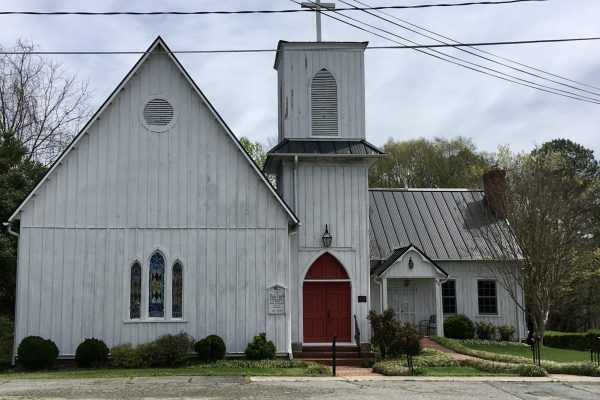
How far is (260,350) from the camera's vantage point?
2141 centimetres

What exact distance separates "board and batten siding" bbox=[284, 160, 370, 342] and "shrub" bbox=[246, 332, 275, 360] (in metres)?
2.81

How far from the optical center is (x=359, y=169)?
24.8 meters

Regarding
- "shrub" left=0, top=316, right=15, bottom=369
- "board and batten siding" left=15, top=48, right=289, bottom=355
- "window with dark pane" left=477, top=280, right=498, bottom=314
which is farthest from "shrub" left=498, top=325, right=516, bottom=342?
"shrub" left=0, top=316, right=15, bottom=369

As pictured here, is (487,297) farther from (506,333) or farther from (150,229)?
(150,229)

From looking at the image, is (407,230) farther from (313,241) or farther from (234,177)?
(234,177)

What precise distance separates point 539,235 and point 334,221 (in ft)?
30.9

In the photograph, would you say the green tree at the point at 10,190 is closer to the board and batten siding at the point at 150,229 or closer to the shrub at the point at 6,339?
the shrub at the point at 6,339

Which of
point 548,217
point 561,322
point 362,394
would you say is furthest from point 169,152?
point 561,322

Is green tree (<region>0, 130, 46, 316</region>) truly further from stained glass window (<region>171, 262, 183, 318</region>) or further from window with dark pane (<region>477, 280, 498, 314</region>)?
window with dark pane (<region>477, 280, 498, 314</region>)

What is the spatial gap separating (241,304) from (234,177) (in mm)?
3880

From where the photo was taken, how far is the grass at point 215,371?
61.8 ft

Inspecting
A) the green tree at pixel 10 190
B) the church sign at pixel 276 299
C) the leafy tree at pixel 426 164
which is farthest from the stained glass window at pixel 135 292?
the leafy tree at pixel 426 164

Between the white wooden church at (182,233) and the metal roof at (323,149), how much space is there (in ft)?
0.26

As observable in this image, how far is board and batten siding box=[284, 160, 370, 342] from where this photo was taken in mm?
24359
